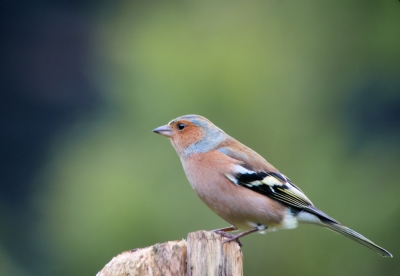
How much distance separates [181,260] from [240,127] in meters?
7.28

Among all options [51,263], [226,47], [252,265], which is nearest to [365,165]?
[226,47]

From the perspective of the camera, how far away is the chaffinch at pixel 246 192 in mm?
4551

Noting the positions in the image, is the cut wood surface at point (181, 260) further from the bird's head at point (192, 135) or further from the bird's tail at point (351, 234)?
the bird's head at point (192, 135)

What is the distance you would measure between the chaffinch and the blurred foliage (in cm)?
372

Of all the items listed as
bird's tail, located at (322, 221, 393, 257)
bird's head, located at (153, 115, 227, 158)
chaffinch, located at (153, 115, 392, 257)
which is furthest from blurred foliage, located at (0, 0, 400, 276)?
bird's tail, located at (322, 221, 393, 257)

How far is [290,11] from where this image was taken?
14984 mm

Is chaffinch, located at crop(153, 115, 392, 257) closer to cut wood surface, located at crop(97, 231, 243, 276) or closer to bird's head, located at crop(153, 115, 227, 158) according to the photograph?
bird's head, located at crop(153, 115, 227, 158)

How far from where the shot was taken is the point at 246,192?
463cm

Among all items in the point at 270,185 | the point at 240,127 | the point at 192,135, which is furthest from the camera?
the point at 240,127

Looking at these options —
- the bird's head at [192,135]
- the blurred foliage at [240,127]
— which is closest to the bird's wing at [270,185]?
the bird's head at [192,135]

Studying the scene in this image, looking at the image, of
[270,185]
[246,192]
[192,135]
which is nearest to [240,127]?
[192,135]

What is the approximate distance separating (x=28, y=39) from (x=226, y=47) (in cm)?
650

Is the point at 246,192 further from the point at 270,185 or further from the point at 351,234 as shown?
the point at 351,234

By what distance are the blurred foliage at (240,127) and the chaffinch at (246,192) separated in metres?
3.72
